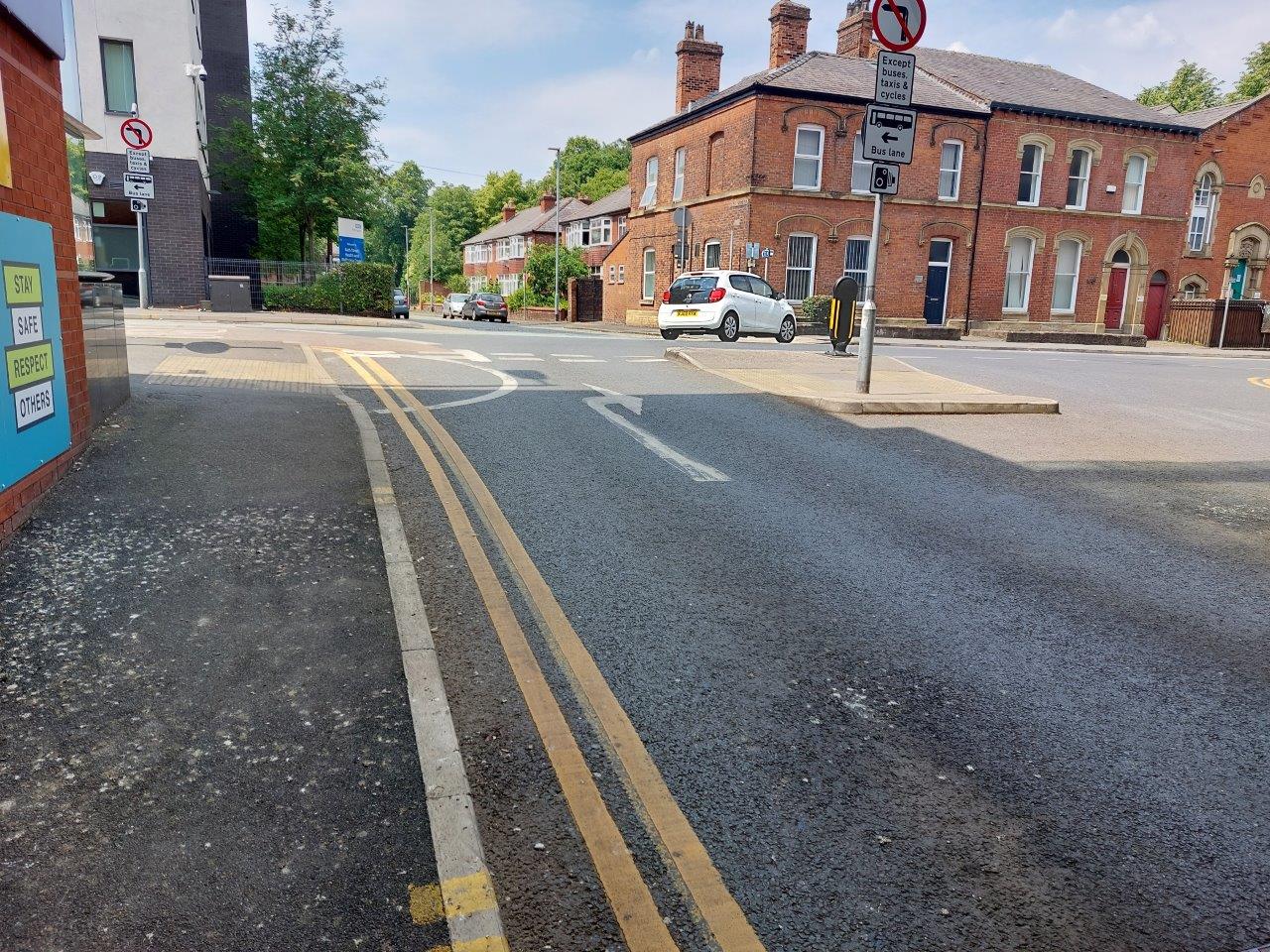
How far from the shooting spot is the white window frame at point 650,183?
1550 inches

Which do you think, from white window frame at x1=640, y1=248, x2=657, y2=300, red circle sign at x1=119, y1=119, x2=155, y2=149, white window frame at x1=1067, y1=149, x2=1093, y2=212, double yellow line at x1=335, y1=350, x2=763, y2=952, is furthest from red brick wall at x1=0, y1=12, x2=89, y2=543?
white window frame at x1=1067, y1=149, x2=1093, y2=212

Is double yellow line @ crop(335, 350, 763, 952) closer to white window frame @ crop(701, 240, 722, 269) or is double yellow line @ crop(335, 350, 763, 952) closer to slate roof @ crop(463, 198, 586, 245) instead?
white window frame @ crop(701, 240, 722, 269)

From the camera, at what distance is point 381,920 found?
231 centimetres

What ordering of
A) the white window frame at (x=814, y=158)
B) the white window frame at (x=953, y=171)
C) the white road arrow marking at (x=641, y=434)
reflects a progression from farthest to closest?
the white window frame at (x=953, y=171), the white window frame at (x=814, y=158), the white road arrow marking at (x=641, y=434)

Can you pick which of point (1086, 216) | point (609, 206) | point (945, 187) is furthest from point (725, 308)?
point (609, 206)

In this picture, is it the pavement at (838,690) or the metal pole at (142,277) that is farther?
the metal pole at (142,277)

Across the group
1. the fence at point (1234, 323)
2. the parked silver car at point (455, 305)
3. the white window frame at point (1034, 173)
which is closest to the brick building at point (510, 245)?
the parked silver car at point (455, 305)

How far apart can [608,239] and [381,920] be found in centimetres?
5696

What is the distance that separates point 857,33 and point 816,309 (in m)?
13.6

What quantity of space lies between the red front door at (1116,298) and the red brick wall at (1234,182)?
13.7 feet

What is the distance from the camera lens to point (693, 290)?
965 inches

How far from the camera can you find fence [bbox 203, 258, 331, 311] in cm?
2852

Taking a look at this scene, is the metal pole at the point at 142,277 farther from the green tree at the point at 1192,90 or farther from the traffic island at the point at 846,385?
the green tree at the point at 1192,90

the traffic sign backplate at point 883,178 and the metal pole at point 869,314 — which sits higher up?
the traffic sign backplate at point 883,178
